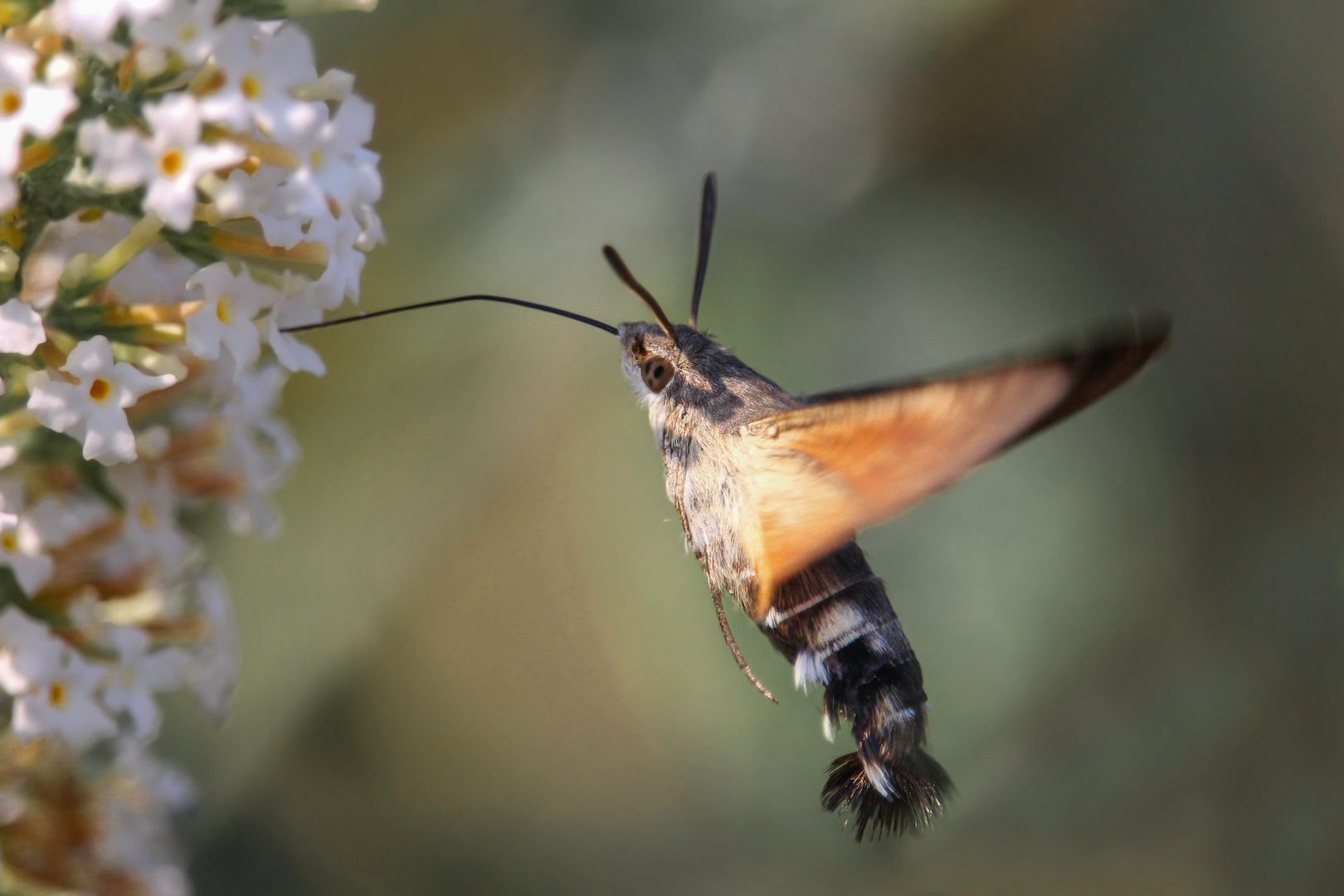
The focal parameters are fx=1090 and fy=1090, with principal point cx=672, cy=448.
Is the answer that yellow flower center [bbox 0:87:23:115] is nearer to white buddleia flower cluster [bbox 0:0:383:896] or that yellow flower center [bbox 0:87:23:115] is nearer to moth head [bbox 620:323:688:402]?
white buddleia flower cluster [bbox 0:0:383:896]

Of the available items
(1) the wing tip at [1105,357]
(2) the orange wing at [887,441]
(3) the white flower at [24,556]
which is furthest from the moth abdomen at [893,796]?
(3) the white flower at [24,556]

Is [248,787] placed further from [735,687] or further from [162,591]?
[162,591]

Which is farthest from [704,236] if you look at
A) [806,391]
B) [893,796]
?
[806,391]

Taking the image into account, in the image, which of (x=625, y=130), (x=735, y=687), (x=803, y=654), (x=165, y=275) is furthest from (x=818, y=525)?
(x=625, y=130)

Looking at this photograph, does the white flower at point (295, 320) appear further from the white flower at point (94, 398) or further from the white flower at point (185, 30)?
the white flower at point (185, 30)

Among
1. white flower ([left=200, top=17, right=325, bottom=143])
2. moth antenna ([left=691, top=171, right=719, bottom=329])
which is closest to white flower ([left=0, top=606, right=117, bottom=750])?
white flower ([left=200, top=17, right=325, bottom=143])

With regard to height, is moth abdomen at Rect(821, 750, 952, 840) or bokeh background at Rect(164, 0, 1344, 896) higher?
bokeh background at Rect(164, 0, 1344, 896)
